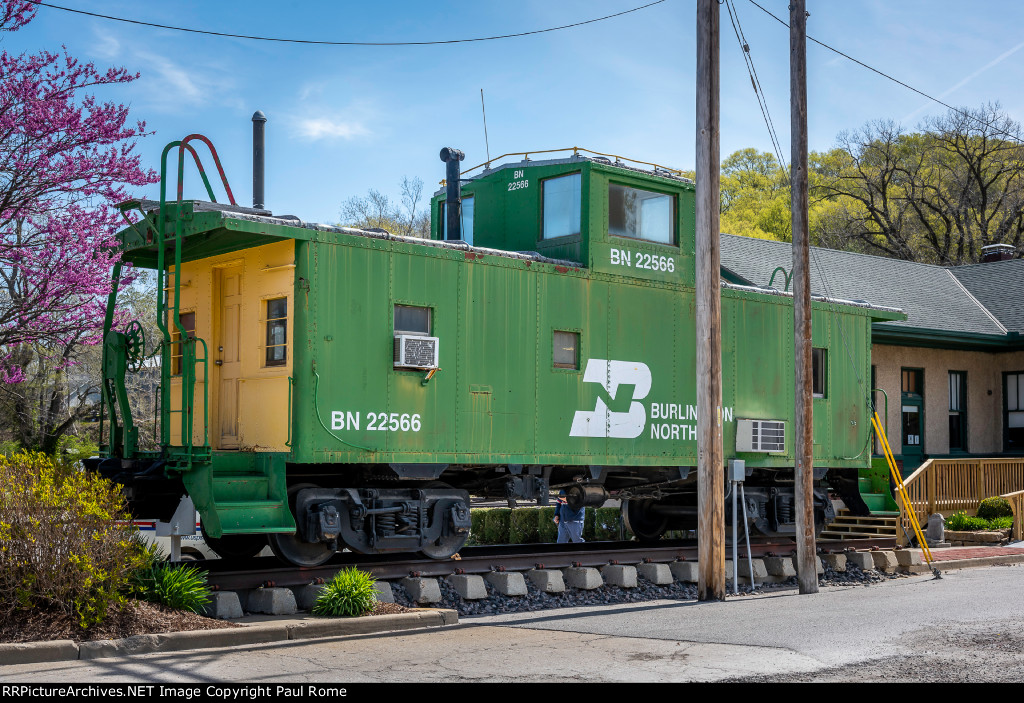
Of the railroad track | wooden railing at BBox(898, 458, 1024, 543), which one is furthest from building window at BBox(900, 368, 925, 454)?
the railroad track

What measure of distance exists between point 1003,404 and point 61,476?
935 inches

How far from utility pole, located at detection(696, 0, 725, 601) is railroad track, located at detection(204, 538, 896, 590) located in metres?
1.39

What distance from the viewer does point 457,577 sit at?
11.7m

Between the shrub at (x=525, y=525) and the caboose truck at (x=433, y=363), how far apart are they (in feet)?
18.6

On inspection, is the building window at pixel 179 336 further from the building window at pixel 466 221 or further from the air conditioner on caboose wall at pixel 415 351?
the building window at pixel 466 221

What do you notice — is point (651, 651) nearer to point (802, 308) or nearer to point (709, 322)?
point (709, 322)

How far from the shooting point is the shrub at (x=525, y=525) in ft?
67.4

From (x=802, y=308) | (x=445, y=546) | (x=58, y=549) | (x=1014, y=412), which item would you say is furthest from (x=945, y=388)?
(x=58, y=549)

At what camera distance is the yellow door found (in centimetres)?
1187

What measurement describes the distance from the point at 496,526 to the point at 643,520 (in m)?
4.22

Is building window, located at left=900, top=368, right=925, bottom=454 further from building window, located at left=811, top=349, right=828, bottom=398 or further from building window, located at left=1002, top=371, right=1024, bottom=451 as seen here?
building window, located at left=811, top=349, right=828, bottom=398

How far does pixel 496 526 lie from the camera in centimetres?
2042
